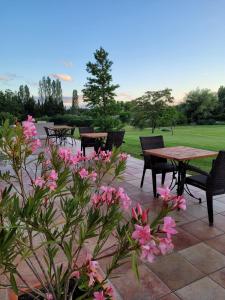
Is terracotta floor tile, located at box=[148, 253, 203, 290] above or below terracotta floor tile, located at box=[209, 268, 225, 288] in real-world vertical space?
below

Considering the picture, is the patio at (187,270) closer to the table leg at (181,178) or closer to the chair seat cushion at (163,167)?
the table leg at (181,178)

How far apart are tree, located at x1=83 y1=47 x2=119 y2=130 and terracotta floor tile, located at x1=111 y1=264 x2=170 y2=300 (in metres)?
10.7

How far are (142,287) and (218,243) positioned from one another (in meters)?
1.04

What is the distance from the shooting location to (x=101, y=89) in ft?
41.1

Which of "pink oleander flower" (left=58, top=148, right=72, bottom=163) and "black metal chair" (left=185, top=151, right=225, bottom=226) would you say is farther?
"black metal chair" (left=185, top=151, right=225, bottom=226)

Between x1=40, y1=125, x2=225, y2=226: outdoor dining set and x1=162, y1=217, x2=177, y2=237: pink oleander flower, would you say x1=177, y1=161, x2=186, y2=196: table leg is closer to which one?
x1=40, y1=125, x2=225, y2=226: outdoor dining set

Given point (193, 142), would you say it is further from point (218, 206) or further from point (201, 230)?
point (201, 230)

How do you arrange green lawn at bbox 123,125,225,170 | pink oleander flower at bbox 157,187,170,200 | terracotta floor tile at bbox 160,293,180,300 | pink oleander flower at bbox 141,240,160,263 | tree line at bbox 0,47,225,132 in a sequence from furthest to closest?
tree line at bbox 0,47,225,132, green lawn at bbox 123,125,225,170, terracotta floor tile at bbox 160,293,180,300, pink oleander flower at bbox 157,187,170,200, pink oleander flower at bbox 141,240,160,263

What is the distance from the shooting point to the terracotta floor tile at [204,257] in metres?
1.97

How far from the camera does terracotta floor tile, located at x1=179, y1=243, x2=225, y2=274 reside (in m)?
1.97

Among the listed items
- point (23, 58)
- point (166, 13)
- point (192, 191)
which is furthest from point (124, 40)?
point (192, 191)

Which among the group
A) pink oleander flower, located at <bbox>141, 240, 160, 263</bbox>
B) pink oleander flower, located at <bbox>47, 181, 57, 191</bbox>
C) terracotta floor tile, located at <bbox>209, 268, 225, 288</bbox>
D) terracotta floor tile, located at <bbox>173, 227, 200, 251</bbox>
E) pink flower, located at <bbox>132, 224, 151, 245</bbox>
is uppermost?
pink oleander flower, located at <bbox>47, 181, 57, 191</bbox>

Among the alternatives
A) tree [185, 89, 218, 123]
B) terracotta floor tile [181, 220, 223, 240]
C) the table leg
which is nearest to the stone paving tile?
terracotta floor tile [181, 220, 223, 240]

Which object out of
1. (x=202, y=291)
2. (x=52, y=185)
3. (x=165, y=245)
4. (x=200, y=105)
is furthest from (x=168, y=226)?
(x=200, y=105)
